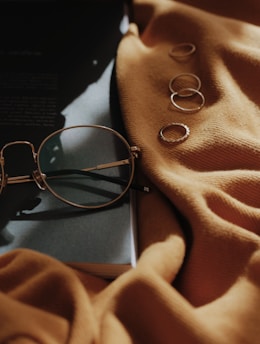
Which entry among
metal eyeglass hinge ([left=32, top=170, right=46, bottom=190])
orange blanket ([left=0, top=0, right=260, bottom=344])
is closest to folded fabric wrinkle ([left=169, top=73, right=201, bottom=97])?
orange blanket ([left=0, top=0, right=260, bottom=344])

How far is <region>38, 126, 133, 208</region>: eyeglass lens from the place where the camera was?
1.46ft

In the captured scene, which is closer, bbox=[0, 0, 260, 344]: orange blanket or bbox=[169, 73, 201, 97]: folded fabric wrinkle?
bbox=[0, 0, 260, 344]: orange blanket

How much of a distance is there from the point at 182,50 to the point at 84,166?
19 cm

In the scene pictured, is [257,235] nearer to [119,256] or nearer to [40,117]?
[119,256]

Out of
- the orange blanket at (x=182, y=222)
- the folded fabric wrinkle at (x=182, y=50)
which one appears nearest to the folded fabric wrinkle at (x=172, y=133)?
the orange blanket at (x=182, y=222)

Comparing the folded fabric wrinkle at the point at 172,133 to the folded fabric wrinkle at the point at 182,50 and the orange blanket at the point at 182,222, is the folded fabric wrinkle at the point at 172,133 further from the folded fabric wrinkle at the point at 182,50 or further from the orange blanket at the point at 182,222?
the folded fabric wrinkle at the point at 182,50

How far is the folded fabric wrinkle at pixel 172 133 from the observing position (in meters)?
0.47

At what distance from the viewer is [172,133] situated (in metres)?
0.48

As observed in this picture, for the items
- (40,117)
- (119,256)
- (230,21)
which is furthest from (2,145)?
(230,21)

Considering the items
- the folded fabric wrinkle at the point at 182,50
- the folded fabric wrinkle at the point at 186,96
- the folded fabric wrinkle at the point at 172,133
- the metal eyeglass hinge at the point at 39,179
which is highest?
the folded fabric wrinkle at the point at 182,50

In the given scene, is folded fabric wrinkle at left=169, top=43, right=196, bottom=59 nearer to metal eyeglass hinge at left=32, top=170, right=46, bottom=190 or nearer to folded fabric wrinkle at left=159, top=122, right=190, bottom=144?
folded fabric wrinkle at left=159, top=122, right=190, bottom=144

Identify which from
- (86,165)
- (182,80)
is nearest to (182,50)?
(182,80)

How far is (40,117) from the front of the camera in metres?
0.50

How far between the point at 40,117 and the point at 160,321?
0.79ft
